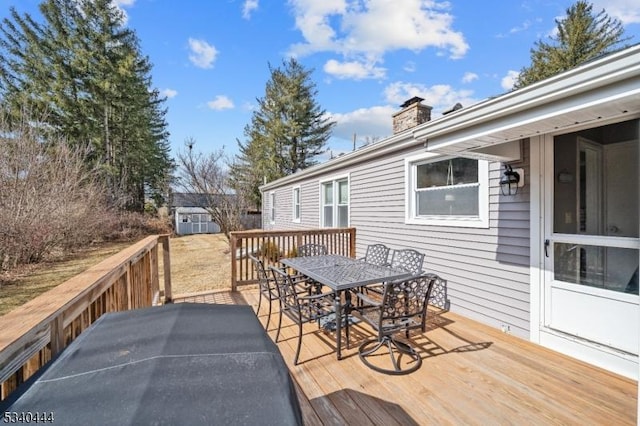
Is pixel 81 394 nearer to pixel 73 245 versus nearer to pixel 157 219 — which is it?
pixel 73 245

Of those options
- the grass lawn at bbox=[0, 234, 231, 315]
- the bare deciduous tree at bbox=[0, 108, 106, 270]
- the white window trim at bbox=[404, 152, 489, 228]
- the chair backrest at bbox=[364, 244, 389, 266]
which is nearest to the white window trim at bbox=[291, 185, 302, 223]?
the grass lawn at bbox=[0, 234, 231, 315]

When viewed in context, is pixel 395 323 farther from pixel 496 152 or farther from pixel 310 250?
pixel 310 250

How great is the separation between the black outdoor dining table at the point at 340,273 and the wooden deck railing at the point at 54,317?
1.77m

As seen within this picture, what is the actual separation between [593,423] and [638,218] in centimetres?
162

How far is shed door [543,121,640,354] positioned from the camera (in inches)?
101

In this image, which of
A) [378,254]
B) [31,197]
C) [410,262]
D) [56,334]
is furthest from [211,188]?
[56,334]

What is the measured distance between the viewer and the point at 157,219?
20266 mm

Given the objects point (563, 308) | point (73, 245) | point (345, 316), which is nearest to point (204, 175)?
point (73, 245)

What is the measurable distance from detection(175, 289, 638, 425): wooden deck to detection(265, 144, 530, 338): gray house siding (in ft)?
1.63

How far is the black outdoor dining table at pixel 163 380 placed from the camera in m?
0.75

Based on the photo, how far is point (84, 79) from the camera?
52.6ft

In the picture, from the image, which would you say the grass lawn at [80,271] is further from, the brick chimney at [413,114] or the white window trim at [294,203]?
the brick chimney at [413,114]

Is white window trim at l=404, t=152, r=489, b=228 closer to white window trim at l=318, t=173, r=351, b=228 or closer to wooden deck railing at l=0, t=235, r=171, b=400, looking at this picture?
white window trim at l=318, t=173, r=351, b=228

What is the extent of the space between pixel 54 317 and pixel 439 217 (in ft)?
14.0
